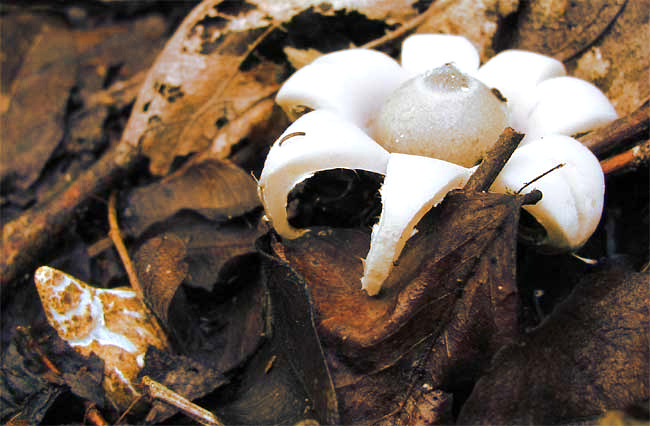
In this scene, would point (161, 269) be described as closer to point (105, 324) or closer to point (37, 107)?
point (105, 324)

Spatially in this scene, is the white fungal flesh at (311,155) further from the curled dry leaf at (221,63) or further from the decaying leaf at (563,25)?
the decaying leaf at (563,25)

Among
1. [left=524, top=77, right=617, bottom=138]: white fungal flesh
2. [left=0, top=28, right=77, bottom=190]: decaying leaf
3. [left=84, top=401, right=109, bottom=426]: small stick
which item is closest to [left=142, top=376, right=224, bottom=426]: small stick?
[left=84, top=401, right=109, bottom=426]: small stick

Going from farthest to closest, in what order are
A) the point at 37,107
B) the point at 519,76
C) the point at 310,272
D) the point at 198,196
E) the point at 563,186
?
the point at 37,107 → the point at 198,196 → the point at 519,76 → the point at 310,272 → the point at 563,186

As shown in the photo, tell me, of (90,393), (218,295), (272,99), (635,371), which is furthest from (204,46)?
(635,371)

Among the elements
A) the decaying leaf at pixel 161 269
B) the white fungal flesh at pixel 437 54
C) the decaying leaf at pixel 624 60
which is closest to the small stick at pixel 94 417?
the decaying leaf at pixel 161 269

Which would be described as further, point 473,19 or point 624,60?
point 473,19

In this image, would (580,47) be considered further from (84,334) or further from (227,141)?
(84,334)

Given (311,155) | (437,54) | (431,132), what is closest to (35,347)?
(311,155)
